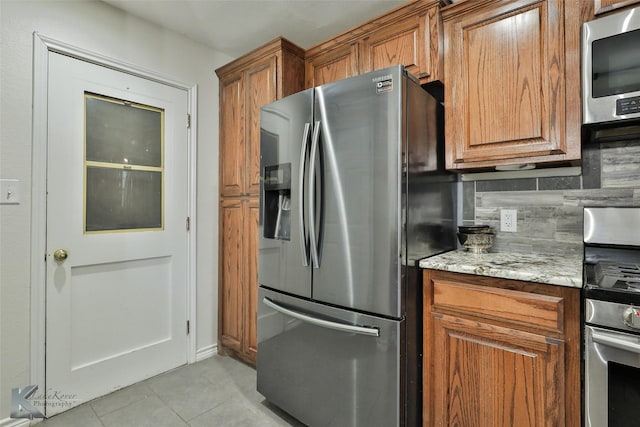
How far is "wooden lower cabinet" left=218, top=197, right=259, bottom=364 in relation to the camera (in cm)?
227

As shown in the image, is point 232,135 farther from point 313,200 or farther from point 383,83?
point 383,83

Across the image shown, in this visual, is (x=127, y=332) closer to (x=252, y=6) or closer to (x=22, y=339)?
(x=22, y=339)

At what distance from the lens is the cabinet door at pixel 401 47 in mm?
1672

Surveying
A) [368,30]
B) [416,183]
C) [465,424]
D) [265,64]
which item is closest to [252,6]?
[265,64]

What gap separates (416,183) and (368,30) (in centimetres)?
109

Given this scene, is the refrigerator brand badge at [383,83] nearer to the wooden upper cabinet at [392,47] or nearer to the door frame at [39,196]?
the wooden upper cabinet at [392,47]

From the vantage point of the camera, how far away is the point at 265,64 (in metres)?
2.18

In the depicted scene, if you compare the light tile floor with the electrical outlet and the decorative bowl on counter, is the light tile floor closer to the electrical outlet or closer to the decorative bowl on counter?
the decorative bowl on counter

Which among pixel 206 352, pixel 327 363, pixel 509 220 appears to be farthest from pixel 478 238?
pixel 206 352

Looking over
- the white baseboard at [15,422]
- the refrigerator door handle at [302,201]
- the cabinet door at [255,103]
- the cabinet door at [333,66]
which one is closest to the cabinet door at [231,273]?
the cabinet door at [255,103]

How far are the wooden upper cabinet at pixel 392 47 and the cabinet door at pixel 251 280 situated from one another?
1.03 metres

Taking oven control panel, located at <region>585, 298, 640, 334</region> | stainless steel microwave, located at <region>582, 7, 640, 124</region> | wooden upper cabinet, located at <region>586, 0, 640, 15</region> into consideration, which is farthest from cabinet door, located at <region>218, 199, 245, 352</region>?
wooden upper cabinet, located at <region>586, 0, 640, 15</region>

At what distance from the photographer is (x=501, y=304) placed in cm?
122

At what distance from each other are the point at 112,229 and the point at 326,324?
1.56m
